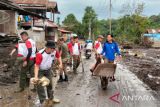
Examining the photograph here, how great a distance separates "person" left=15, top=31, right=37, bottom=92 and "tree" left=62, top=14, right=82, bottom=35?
8082 cm

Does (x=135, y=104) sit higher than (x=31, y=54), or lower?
lower

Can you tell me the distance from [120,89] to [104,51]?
1522 mm

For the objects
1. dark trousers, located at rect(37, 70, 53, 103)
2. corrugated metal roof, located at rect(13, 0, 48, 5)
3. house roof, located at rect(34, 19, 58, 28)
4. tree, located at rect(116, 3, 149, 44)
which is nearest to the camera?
dark trousers, located at rect(37, 70, 53, 103)

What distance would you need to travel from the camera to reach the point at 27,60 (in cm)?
1220

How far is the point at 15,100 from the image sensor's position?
440 inches

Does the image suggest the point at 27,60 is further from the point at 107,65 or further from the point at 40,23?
the point at 40,23

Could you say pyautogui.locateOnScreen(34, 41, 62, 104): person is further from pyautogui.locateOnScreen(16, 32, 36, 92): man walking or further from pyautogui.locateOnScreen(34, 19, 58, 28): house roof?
pyautogui.locateOnScreen(34, 19, 58, 28): house roof

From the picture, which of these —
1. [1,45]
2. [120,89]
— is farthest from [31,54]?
[1,45]

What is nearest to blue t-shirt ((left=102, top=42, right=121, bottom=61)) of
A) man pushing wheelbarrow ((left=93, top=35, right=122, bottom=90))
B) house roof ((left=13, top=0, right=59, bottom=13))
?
man pushing wheelbarrow ((left=93, top=35, right=122, bottom=90))

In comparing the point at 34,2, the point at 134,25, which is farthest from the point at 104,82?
the point at 134,25

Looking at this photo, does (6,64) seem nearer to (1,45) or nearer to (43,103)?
(1,45)

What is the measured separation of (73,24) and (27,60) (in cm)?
8920

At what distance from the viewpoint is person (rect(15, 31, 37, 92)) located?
1188 centimetres

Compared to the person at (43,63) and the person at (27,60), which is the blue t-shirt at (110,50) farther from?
the person at (43,63)
